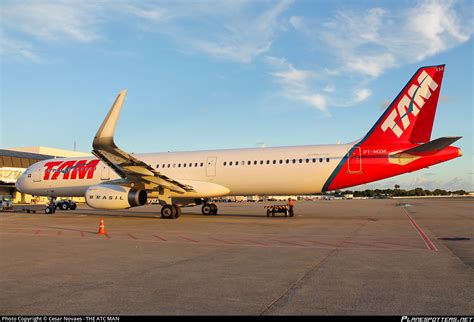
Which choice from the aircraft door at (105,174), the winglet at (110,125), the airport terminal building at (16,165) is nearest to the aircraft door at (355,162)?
the winglet at (110,125)

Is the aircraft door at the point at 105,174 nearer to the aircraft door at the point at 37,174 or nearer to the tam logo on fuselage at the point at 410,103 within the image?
the aircraft door at the point at 37,174

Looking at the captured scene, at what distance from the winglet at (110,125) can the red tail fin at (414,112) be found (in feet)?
39.8

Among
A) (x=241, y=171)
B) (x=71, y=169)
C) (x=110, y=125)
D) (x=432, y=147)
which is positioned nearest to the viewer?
(x=110, y=125)

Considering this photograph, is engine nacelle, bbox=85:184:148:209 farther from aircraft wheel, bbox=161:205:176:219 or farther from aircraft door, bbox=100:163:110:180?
aircraft door, bbox=100:163:110:180

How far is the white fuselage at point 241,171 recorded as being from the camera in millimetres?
21797

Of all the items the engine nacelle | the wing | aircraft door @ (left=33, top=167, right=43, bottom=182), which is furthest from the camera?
aircraft door @ (left=33, top=167, right=43, bottom=182)

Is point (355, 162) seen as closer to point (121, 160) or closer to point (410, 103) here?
point (410, 103)

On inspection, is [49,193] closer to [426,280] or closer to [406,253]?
[406,253]

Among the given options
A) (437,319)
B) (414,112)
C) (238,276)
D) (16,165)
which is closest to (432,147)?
(414,112)

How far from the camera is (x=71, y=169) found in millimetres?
27828

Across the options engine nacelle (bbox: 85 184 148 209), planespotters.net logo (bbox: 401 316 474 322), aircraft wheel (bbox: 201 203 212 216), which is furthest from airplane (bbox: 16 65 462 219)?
planespotters.net logo (bbox: 401 316 474 322)

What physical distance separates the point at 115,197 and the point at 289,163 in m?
9.26

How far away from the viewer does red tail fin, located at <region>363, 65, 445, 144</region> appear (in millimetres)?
20453

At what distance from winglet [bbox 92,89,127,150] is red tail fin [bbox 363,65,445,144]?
1214cm
